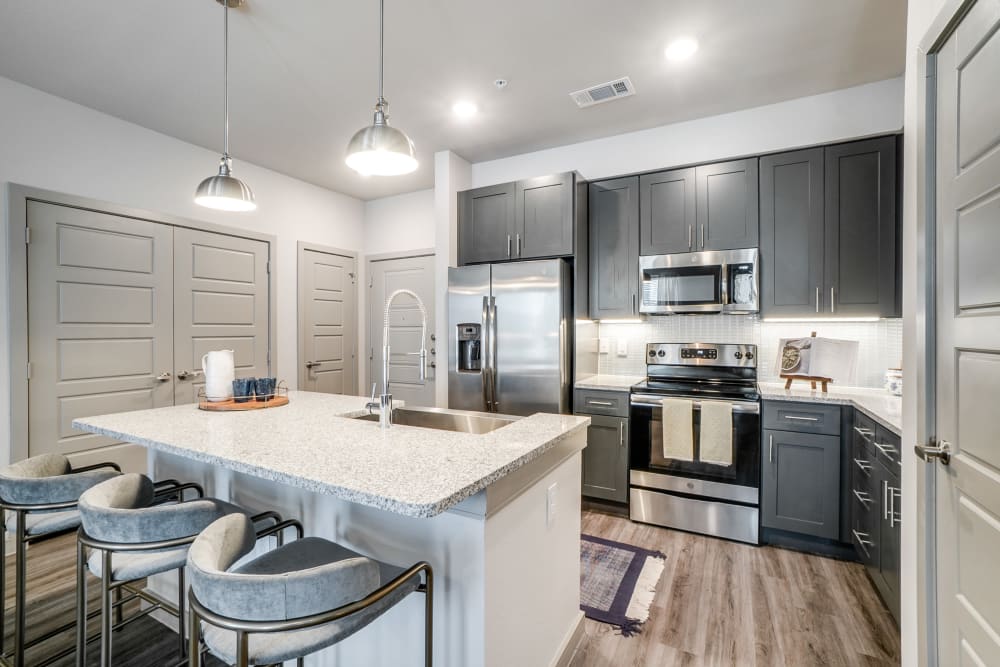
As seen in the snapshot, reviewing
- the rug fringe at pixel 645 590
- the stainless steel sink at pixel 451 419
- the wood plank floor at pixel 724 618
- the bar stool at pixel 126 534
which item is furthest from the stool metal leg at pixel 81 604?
the rug fringe at pixel 645 590

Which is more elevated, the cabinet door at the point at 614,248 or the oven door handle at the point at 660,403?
the cabinet door at the point at 614,248

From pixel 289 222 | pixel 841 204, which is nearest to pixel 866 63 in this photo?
pixel 841 204

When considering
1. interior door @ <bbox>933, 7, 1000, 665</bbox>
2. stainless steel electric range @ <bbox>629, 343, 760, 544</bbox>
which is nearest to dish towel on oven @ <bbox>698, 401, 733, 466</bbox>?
stainless steel electric range @ <bbox>629, 343, 760, 544</bbox>

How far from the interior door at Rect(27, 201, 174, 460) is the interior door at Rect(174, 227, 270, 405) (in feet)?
0.30

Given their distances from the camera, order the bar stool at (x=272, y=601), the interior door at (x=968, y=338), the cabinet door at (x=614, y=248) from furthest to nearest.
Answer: the cabinet door at (x=614, y=248) → the interior door at (x=968, y=338) → the bar stool at (x=272, y=601)

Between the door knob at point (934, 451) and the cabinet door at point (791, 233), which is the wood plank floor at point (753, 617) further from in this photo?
the cabinet door at point (791, 233)

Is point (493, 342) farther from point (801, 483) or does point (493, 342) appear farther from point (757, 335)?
point (801, 483)

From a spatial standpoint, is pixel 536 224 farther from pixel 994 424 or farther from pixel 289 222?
pixel 994 424

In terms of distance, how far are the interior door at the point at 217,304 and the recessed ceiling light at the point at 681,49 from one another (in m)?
3.57

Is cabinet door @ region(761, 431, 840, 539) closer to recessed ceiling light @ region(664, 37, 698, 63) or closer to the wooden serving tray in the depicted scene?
recessed ceiling light @ region(664, 37, 698, 63)

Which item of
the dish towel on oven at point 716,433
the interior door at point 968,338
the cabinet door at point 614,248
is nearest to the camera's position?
the interior door at point 968,338

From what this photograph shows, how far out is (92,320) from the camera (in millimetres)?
3064

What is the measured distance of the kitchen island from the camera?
46.7 inches

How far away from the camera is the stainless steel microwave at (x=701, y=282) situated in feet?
9.93
